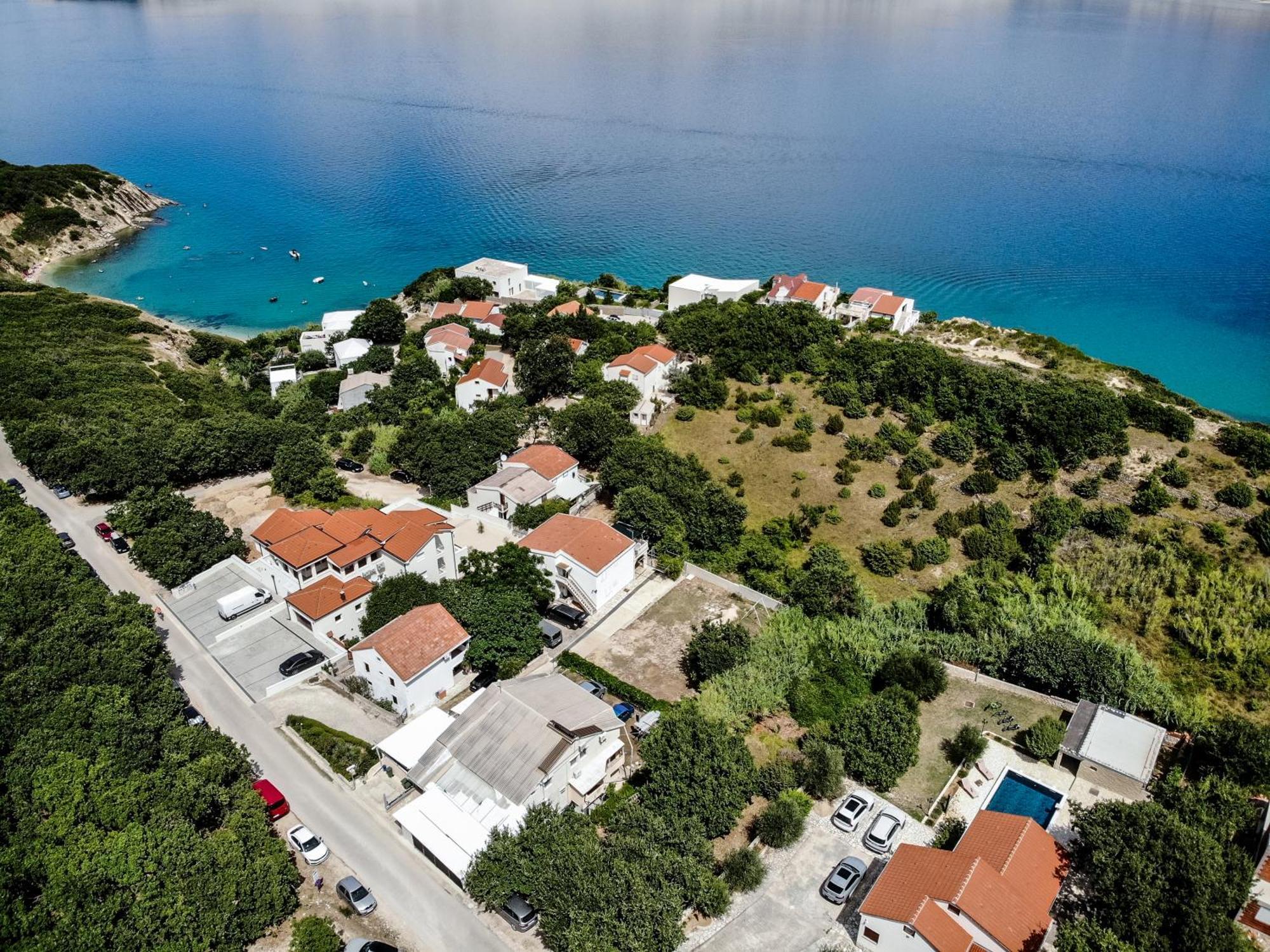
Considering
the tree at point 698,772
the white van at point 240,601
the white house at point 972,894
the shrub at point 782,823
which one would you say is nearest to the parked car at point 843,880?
the white house at point 972,894

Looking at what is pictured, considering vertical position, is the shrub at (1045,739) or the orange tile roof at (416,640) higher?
the orange tile roof at (416,640)

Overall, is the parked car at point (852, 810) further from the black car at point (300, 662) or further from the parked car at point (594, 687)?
the black car at point (300, 662)

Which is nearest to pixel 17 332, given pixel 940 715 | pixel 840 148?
pixel 940 715

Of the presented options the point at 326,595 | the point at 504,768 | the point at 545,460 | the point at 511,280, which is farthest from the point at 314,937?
the point at 511,280

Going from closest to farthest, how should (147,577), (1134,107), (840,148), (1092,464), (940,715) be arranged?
(940,715)
(147,577)
(1092,464)
(840,148)
(1134,107)

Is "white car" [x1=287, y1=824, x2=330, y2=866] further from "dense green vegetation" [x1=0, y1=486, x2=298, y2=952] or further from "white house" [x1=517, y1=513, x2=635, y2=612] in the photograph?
"white house" [x1=517, y1=513, x2=635, y2=612]

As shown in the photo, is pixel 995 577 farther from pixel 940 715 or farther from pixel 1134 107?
pixel 1134 107
